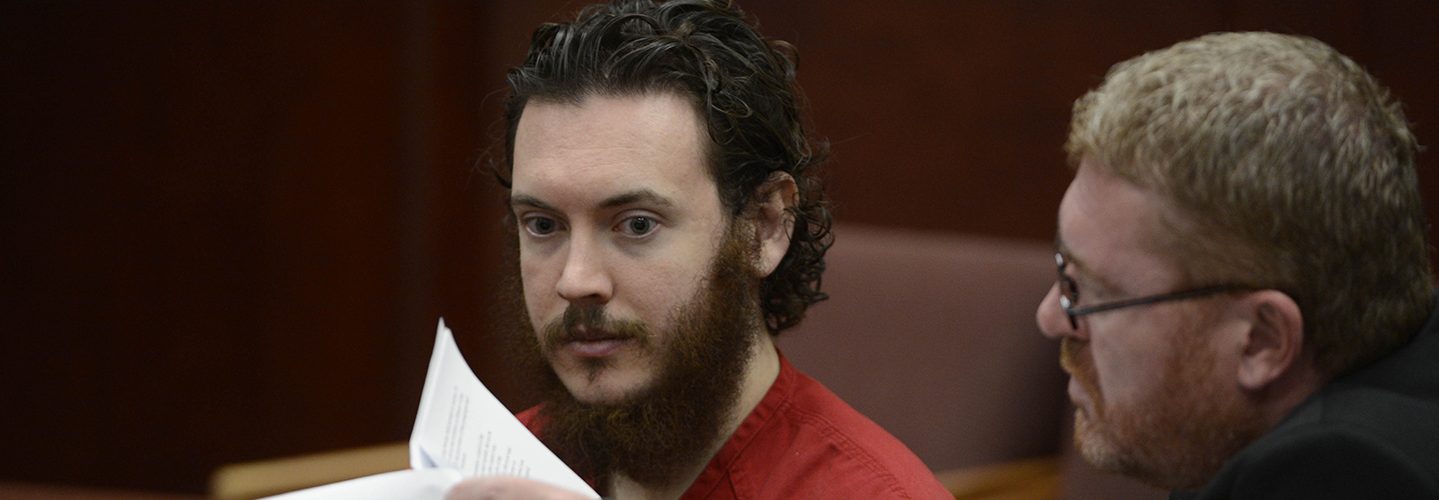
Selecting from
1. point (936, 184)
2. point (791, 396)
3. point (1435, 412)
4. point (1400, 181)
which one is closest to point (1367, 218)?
point (1400, 181)

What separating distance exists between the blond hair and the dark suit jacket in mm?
48

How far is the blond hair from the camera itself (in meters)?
1.20

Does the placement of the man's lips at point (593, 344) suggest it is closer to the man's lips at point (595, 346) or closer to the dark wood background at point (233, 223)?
the man's lips at point (595, 346)

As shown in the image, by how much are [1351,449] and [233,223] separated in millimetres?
3181

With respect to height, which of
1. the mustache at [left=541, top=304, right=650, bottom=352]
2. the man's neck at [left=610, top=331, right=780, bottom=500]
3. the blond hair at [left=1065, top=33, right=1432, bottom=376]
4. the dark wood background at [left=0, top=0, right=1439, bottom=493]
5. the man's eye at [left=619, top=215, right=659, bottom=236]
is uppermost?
the blond hair at [left=1065, top=33, right=1432, bottom=376]

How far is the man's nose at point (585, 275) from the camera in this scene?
64.4 inches

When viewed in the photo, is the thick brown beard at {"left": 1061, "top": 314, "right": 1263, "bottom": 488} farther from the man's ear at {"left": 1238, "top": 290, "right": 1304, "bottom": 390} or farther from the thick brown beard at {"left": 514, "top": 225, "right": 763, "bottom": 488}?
the thick brown beard at {"left": 514, "top": 225, "right": 763, "bottom": 488}

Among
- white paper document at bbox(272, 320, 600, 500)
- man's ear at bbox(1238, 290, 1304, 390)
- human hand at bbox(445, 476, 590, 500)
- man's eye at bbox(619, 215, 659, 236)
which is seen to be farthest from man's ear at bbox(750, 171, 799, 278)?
man's ear at bbox(1238, 290, 1304, 390)

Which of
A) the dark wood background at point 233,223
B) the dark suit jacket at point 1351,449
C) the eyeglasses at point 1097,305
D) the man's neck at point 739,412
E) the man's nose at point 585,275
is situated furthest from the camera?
the dark wood background at point 233,223

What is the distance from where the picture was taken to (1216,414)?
1.28 m

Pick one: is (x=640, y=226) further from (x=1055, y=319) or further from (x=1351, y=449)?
(x=1351, y=449)

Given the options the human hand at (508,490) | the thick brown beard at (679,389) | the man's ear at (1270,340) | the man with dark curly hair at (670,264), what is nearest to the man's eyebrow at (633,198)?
the man with dark curly hair at (670,264)

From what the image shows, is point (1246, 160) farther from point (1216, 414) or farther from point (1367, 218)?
point (1216, 414)

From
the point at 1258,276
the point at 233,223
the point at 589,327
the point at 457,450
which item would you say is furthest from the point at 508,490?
the point at 233,223
